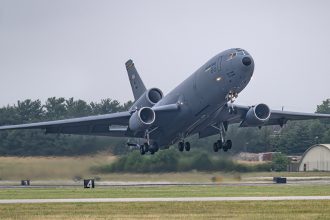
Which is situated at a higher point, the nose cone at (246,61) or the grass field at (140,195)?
the nose cone at (246,61)

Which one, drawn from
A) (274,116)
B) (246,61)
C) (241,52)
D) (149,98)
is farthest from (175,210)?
(274,116)

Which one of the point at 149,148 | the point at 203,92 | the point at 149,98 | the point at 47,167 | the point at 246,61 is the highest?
the point at 246,61

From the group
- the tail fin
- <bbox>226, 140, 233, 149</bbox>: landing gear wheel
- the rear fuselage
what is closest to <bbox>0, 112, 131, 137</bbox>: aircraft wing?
the rear fuselage

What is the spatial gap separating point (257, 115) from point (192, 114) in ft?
18.0

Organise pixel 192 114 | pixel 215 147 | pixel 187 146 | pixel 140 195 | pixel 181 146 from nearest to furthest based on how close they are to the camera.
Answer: pixel 140 195 → pixel 192 114 → pixel 215 147 → pixel 187 146 → pixel 181 146

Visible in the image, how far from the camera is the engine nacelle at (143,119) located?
55781 millimetres

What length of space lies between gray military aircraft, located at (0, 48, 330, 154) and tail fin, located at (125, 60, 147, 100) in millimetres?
2906

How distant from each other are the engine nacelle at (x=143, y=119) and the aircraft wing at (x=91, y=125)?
94.1 inches

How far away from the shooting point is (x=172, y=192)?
47312 mm

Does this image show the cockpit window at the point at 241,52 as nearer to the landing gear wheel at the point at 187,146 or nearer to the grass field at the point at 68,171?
the grass field at the point at 68,171

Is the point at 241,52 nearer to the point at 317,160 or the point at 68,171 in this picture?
the point at 68,171

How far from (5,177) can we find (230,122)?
15.2 m

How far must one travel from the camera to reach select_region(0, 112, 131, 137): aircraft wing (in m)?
57.8

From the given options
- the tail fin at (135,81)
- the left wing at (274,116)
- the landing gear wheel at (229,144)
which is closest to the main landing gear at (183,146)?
the landing gear wheel at (229,144)
